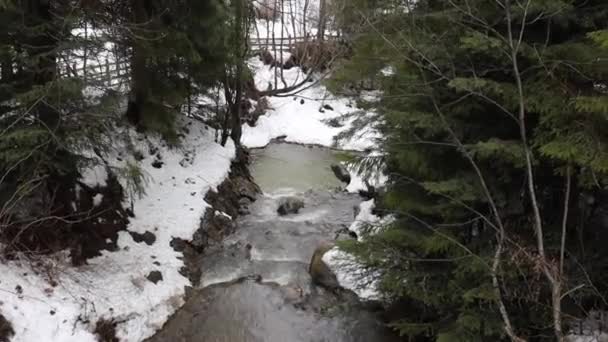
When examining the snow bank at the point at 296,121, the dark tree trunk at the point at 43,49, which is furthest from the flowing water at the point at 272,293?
the snow bank at the point at 296,121

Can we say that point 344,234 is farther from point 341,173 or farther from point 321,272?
point 341,173

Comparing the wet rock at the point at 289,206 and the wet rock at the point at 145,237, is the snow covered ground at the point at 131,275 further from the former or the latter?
the wet rock at the point at 289,206

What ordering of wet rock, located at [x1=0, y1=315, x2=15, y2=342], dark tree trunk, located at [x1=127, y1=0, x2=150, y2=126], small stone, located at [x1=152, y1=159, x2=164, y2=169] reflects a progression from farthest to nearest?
small stone, located at [x1=152, y1=159, x2=164, y2=169], dark tree trunk, located at [x1=127, y1=0, x2=150, y2=126], wet rock, located at [x1=0, y1=315, x2=15, y2=342]

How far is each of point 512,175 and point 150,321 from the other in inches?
203

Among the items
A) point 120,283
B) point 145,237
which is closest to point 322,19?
point 145,237

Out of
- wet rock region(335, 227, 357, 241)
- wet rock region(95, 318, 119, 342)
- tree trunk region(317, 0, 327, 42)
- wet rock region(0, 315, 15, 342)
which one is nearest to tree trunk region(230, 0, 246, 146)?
wet rock region(335, 227, 357, 241)

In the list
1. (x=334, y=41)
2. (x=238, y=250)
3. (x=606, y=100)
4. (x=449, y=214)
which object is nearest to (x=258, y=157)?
(x=334, y=41)

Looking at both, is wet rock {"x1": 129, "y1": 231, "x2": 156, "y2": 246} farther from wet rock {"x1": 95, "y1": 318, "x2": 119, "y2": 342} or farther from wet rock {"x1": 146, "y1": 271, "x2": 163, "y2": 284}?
wet rock {"x1": 95, "y1": 318, "x2": 119, "y2": 342}

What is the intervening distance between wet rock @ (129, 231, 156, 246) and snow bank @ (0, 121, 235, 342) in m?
0.08

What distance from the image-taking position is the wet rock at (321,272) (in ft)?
25.1

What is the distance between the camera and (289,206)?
11.4 m

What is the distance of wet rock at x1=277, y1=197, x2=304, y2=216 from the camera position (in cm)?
1124

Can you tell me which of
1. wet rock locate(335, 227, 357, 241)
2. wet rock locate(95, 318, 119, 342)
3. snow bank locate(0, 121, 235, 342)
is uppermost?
snow bank locate(0, 121, 235, 342)

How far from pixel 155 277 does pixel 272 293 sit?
1.93 metres
